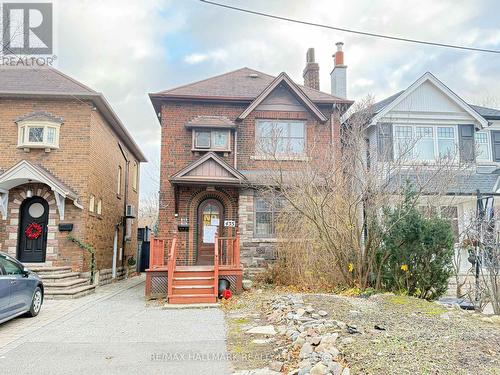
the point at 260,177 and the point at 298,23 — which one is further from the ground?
the point at 298,23

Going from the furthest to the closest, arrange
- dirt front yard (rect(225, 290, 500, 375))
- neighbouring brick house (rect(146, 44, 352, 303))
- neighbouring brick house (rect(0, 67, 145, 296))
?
neighbouring brick house (rect(146, 44, 352, 303)), neighbouring brick house (rect(0, 67, 145, 296)), dirt front yard (rect(225, 290, 500, 375))

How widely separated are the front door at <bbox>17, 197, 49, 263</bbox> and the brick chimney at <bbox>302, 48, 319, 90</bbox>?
1157 cm

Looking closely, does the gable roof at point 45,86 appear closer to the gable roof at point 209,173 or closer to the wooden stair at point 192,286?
the gable roof at point 209,173

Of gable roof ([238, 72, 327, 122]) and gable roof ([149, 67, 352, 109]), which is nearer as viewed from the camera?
gable roof ([238, 72, 327, 122])

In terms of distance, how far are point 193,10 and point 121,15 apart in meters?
2.14

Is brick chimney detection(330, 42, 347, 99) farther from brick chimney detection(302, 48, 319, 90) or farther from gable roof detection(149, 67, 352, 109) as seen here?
gable roof detection(149, 67, 352, 109)

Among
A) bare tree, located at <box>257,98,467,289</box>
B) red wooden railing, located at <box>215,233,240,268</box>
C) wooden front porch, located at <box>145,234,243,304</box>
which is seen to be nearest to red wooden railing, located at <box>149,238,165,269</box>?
wooden front porch, located at <box>145,234,243,304</box>

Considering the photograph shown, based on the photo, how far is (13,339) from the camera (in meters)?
6.75

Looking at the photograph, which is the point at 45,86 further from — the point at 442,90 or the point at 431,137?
the point at 442,90

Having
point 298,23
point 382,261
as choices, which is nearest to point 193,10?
point 298,23

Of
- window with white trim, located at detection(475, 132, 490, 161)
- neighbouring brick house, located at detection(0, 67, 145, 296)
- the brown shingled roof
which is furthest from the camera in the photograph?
window with white trim, located at detection(475, 132, 490, 161)

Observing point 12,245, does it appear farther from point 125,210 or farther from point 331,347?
point 331,347

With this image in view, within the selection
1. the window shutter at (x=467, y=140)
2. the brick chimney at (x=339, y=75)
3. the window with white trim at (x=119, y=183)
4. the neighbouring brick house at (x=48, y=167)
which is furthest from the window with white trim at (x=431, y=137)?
the window with white trim at (x=119, y=183)

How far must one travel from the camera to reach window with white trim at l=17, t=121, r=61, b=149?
13.3 meters
